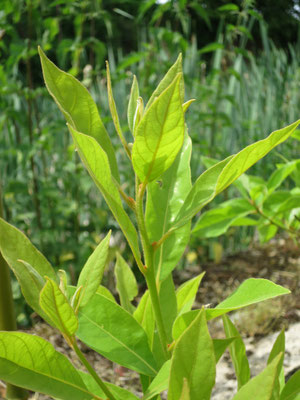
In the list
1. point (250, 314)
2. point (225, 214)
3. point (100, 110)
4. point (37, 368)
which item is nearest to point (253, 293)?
point (37, 368)

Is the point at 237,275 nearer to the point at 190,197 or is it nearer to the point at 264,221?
the point at 264,221

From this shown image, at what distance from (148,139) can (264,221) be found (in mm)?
681

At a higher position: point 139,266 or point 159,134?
point 159,134

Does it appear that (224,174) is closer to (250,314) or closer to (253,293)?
(253,293)

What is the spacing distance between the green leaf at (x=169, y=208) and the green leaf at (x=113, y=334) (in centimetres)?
7

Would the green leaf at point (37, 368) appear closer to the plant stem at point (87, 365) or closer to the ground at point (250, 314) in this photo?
the plant stem at point (87, 365)

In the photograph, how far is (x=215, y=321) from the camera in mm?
1780

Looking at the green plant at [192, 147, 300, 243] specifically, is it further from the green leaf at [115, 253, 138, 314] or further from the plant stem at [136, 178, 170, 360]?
the plant stem at [136, 178, 170, 360]

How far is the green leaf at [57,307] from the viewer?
39cm

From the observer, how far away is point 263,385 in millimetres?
396

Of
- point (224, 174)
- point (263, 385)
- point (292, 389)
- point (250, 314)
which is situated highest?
point (224, 174)

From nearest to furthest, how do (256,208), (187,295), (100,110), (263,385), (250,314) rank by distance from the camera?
(263,385) < (187,295) < (256,208) < (250,314) < (100,110)

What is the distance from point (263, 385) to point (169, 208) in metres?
0.21

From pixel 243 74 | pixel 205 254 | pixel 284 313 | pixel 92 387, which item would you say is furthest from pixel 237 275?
pixel 92 387
